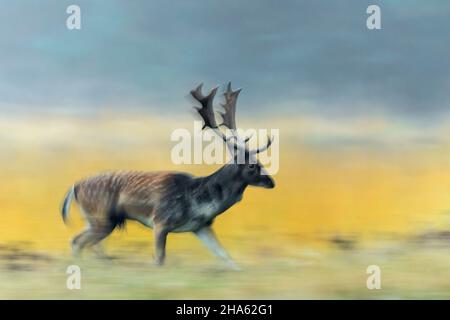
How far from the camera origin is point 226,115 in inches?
145

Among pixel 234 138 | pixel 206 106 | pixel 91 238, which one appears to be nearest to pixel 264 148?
pixel 234 138

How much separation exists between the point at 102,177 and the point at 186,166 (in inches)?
19.1

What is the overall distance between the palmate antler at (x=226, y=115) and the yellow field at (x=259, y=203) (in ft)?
0.38

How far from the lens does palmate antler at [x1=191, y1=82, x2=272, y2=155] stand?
3.68 meters

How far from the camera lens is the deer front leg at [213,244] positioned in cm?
370

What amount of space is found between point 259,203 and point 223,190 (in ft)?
0.72

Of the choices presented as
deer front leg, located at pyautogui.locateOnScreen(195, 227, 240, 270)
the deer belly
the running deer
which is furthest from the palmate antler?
deer front leg, located at pyautogui.locateOnScreen(195, 227, 240, 270)

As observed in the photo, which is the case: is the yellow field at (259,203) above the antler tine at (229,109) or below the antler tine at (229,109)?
below

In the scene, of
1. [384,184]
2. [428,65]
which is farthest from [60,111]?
[428,65]

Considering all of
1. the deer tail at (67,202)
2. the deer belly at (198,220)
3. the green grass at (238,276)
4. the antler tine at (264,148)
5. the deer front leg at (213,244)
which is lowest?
the green grass at (238,276)

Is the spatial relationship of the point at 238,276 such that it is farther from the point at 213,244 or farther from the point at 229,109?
the point at 229,109

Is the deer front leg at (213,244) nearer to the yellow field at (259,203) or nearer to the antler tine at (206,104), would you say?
the yellow field at (259,203)

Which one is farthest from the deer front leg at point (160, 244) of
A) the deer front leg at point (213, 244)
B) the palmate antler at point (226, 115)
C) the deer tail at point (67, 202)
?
the palmate antler at point (226, 115)

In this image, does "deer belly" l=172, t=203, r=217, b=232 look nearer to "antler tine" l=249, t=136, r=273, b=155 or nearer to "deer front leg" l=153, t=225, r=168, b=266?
"deer front leg" l=153, t=225, r=168, b=266
